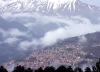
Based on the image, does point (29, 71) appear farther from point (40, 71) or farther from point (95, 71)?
point (95, 71)

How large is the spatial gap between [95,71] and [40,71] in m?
18.8

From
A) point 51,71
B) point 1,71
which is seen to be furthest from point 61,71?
point 1,71

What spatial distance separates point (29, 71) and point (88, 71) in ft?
66.7

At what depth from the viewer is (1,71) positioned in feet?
281

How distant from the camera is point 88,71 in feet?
297

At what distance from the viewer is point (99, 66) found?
9225 centimetres

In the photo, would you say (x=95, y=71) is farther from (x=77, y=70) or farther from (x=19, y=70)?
(x=19, y=70)

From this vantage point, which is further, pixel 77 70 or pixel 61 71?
pixel 77 70

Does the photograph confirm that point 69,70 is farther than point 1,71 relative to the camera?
Yes

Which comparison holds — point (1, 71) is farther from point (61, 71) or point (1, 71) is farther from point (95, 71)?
point (95, 71)

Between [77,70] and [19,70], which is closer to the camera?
[19,70]

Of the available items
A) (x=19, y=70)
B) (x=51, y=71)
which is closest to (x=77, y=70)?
(x=51, y=71)

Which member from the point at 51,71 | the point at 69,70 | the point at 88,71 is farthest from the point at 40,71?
the point at 88,71

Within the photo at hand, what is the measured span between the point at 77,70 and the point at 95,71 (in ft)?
22.7
